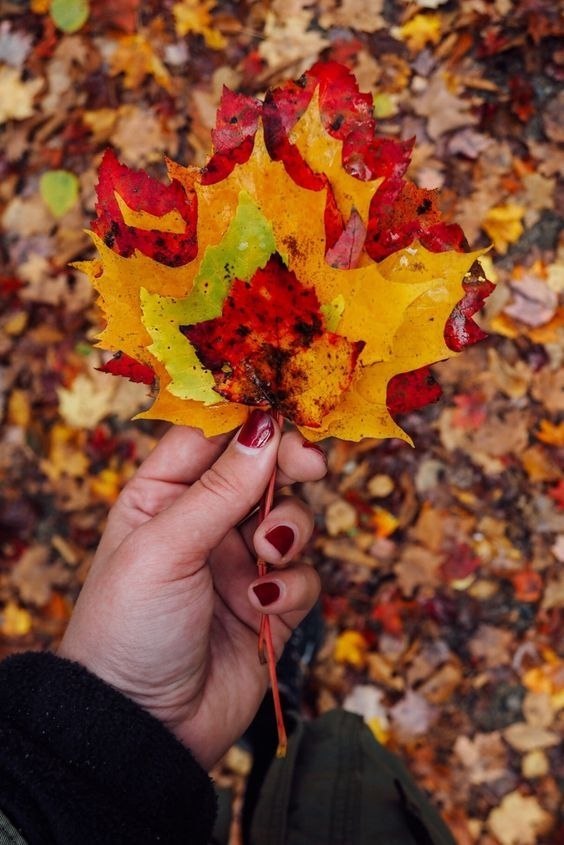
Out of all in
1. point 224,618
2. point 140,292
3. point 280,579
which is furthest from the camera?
point 224,618

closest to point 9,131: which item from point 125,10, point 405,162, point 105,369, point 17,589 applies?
point 125,10

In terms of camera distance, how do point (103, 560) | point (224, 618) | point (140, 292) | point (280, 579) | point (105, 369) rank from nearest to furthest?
1. point (140, 292)
2. point (105, 369)
3. point (280, 579)
4. point (103, 560)
5. point (224, 618)

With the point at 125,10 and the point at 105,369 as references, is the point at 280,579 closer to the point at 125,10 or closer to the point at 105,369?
the point at 105,369

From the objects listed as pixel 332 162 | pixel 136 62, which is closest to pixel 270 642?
pixel 332 162

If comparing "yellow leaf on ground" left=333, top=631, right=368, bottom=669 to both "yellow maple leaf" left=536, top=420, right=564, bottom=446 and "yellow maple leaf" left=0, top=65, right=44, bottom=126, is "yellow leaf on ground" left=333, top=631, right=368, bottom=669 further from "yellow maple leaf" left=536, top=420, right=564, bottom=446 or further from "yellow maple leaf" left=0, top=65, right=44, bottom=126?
"yellow maple leaf" left=0, top=65, right=44, bottom=126

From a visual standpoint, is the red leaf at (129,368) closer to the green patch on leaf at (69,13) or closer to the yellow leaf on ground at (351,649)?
the yellow leaf on ground at (351,649)

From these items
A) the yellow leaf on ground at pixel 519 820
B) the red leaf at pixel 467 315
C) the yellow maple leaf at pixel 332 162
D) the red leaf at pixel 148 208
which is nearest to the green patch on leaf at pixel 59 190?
the red leaf at pixel 148 208
